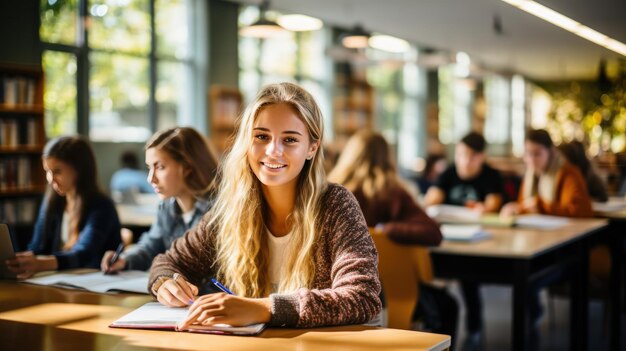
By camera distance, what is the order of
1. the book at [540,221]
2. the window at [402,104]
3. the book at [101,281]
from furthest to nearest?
the window at [402,104]
the book at [540,221]
the book at [101,281]

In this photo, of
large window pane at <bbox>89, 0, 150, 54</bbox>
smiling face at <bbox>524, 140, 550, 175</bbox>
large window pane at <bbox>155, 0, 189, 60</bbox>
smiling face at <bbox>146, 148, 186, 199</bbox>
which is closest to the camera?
smiling face at <bbox>146, 148, 186, 199</bbox>

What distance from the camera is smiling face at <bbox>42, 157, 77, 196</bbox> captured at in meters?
2.46

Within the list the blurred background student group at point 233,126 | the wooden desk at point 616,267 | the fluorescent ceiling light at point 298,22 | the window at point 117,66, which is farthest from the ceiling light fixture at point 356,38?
the wooden desk at point 616,267

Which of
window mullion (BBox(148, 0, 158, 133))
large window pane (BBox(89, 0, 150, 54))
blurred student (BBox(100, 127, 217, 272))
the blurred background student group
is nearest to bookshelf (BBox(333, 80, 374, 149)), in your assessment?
the blurred background student group

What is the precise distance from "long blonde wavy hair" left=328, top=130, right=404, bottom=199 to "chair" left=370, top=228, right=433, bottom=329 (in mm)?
317

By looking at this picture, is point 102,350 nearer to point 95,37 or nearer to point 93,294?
point 93,294

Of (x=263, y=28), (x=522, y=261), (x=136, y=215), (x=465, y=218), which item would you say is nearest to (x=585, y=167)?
(x=465, y=218)

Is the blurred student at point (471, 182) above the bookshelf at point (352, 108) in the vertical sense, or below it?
below

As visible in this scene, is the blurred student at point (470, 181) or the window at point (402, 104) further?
the window at point (402, 104)

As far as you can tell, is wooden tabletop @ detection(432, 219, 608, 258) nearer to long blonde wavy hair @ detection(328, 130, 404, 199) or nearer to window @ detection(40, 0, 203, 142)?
long blonde wavy hair @ detection(328, 130, 404, 199)

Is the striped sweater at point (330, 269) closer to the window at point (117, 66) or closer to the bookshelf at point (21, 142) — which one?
the bookshelf at point (21, 142)

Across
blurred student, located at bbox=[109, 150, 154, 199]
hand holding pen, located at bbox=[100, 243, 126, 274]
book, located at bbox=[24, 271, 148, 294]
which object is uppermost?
blurred student, located at bbox=[109, 150, 154, 199]

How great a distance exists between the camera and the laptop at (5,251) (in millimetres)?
2037

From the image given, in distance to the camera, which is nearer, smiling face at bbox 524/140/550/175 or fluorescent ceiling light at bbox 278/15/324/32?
smiling face at bbox 524/140/550/175
